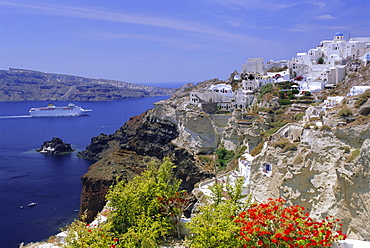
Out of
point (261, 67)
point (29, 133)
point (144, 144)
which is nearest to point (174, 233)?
point (144, 144)

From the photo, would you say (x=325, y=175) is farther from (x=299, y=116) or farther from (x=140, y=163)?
(x=140, y=163)

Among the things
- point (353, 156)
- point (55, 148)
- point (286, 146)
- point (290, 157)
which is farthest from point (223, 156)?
point (55, 148)

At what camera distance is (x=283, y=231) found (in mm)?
10320

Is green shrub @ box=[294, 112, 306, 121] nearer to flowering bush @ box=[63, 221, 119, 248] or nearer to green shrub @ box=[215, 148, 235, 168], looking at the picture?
green shrub @ box=[215, 148, 235, 168]

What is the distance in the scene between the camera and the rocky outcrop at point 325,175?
1537 cm

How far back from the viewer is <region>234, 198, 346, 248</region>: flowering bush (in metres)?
10.2

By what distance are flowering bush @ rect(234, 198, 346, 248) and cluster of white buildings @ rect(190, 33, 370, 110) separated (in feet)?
117

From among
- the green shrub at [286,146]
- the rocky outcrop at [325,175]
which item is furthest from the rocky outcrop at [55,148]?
the green shrub at [286,146]

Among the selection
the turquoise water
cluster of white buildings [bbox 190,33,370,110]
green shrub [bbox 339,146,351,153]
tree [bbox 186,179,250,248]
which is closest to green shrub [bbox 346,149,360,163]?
green shrub [bbox 339,146,351,153]

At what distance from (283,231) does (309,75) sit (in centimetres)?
4594

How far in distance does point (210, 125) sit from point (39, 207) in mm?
23083

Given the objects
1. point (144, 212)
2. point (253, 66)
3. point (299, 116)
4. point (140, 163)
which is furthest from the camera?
point (253, 66)

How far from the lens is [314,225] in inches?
420

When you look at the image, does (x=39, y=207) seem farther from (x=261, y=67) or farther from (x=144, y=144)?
(x=261, y=67)
